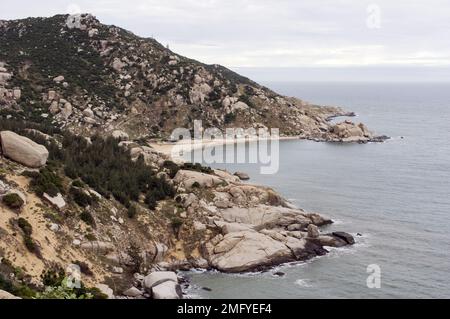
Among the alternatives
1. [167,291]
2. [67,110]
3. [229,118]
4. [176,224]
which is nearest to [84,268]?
[167,291]

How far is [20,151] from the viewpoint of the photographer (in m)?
45.7

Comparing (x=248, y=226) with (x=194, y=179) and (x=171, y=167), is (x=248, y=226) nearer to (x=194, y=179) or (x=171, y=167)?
(x=194, y=179)

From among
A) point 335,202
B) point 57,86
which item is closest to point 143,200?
point 335,202

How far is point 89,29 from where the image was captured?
152 m

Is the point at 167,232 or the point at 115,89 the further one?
the point at 115,89

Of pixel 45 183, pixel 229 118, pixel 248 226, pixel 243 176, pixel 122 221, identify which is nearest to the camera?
pixel 45 183

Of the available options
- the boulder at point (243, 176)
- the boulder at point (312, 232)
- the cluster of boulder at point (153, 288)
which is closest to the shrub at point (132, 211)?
the cluster of boulder at point (153, 288)

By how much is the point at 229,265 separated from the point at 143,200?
13.4 meters

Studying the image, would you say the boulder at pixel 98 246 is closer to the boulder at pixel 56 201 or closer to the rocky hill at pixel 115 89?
the boulder at pixel 56 201

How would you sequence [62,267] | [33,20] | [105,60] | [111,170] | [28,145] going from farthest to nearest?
1. [33,20]
2. [105,60]
3. [111,170]
4. [28,145]
5. [62,267]

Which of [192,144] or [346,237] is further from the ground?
[192,144]

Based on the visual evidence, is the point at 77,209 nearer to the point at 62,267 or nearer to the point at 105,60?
the point at 62,267

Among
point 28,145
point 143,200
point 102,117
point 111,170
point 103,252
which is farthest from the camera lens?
point 102,117

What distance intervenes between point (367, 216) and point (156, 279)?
3536cm
